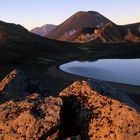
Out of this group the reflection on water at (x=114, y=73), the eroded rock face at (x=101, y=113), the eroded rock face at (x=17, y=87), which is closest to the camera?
the eroded rock face at (x=101, y=113)

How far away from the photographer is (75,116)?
12.0m

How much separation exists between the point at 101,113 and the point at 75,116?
0.87 m

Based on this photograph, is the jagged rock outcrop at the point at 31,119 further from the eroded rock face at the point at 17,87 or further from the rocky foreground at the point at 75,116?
the eroded rock face at the point at 17,87

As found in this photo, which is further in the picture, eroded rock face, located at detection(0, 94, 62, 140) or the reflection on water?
the reflection on water

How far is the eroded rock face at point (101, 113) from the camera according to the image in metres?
10.9

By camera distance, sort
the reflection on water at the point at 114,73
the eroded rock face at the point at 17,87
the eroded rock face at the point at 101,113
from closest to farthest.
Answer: the eroded rock face at the point at 101,113 < the eroded rock face at the point at 17,87 < the reflection on water at the point at 114,73

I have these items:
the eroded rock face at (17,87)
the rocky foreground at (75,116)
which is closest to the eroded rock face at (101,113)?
the rocky foreground at (75,116)

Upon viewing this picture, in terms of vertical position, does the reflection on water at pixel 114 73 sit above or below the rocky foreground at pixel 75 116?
below

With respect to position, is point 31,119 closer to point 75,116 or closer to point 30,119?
point 30,119

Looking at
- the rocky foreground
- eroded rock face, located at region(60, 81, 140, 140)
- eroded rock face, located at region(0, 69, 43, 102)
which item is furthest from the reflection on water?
the rocky foreground

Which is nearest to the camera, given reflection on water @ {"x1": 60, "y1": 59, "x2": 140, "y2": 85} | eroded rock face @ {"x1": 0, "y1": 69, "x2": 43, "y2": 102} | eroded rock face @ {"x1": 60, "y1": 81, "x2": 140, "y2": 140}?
eroded rock face @ {"x1": 60, "y1": 81, "x2": 140, "y2": 140}

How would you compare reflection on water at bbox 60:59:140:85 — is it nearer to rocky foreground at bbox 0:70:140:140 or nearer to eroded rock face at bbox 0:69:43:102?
eroded rock face at bbox 0:69:43:102

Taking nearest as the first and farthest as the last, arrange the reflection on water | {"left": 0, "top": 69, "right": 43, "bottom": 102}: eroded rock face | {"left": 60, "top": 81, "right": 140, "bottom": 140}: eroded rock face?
{"left": 60, "top": 81, "right": 140, "bottom": 140}: eroded rock face < {"left": 0, "top": 69, "right": 43, "bottom": 102}: eroded rock face < the reflection on water

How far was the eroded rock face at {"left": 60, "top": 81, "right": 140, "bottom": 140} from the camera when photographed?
10867 millimetres
